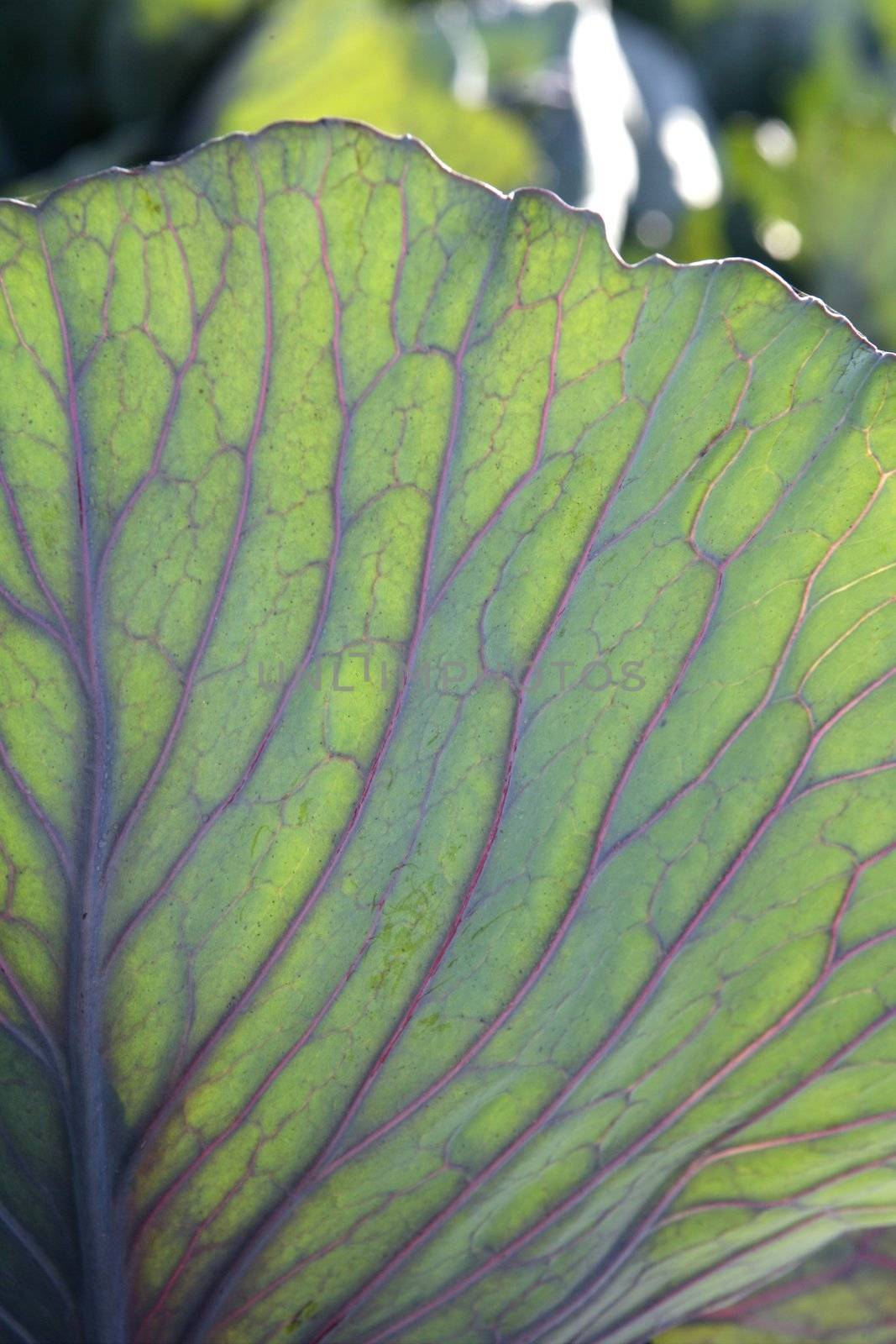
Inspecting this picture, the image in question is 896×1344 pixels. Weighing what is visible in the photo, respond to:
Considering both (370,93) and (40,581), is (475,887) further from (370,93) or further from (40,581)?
(370,93)

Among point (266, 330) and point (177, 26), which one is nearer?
point (266, 330)

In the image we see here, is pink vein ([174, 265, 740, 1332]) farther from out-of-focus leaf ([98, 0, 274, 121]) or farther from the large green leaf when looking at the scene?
out-of-focus leaf ([98, 0, 274, 121])

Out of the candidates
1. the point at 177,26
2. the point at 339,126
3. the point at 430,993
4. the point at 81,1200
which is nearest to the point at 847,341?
the point at 339,126

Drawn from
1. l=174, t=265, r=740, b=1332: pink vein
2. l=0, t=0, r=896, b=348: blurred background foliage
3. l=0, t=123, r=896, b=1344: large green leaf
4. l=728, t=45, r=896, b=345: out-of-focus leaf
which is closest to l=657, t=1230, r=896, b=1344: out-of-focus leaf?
l=0, t=123, r=896, b=1344: large green leaf

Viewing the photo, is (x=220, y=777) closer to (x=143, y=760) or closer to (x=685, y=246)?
(x=143, y=760)

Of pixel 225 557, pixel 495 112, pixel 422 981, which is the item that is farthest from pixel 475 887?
pixel 495 112
